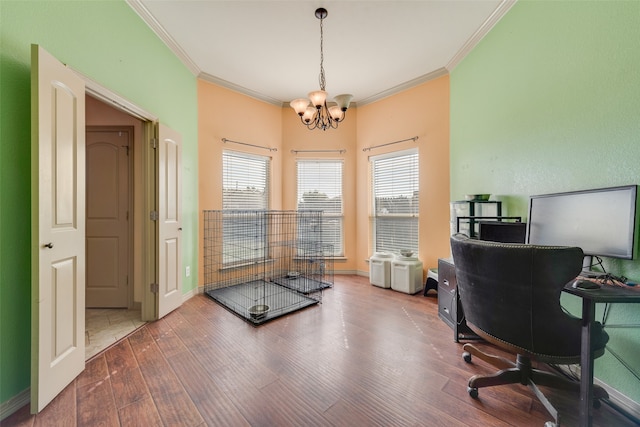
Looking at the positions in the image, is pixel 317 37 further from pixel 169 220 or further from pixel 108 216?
pixel 108 216

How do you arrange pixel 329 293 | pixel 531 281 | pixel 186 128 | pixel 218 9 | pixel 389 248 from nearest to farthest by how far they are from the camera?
1. pixel 531 281
2. pixel 218 9
3. pixel 186 128
4. pixel 329 293
5. pixel 389 248

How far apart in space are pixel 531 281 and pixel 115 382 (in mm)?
2598

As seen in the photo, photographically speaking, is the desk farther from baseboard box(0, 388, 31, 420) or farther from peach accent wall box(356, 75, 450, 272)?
baseboard box(0, 388, 31, 420)

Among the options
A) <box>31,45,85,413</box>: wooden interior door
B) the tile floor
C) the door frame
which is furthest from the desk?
the door frame

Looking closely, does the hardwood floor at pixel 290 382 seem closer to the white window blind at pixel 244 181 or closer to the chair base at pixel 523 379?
the chair base at pixel 523 379

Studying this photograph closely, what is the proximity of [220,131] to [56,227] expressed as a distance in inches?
97.5

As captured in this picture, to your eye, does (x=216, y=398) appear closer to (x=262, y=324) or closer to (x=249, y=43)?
(x=262, y=324)

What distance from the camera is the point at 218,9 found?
237 cm

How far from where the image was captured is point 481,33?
8.65ft

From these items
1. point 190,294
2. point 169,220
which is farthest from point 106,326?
point 169,220

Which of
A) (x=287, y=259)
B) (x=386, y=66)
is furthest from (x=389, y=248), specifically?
(x=386, y=66)

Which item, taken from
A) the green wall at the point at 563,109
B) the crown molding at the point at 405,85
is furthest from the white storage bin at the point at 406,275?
the crown molding at the point at 405,85

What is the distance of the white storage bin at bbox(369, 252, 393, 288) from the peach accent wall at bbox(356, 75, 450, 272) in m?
0.50

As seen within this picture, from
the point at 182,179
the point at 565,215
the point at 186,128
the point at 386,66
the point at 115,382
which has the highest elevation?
the point at 386,66
